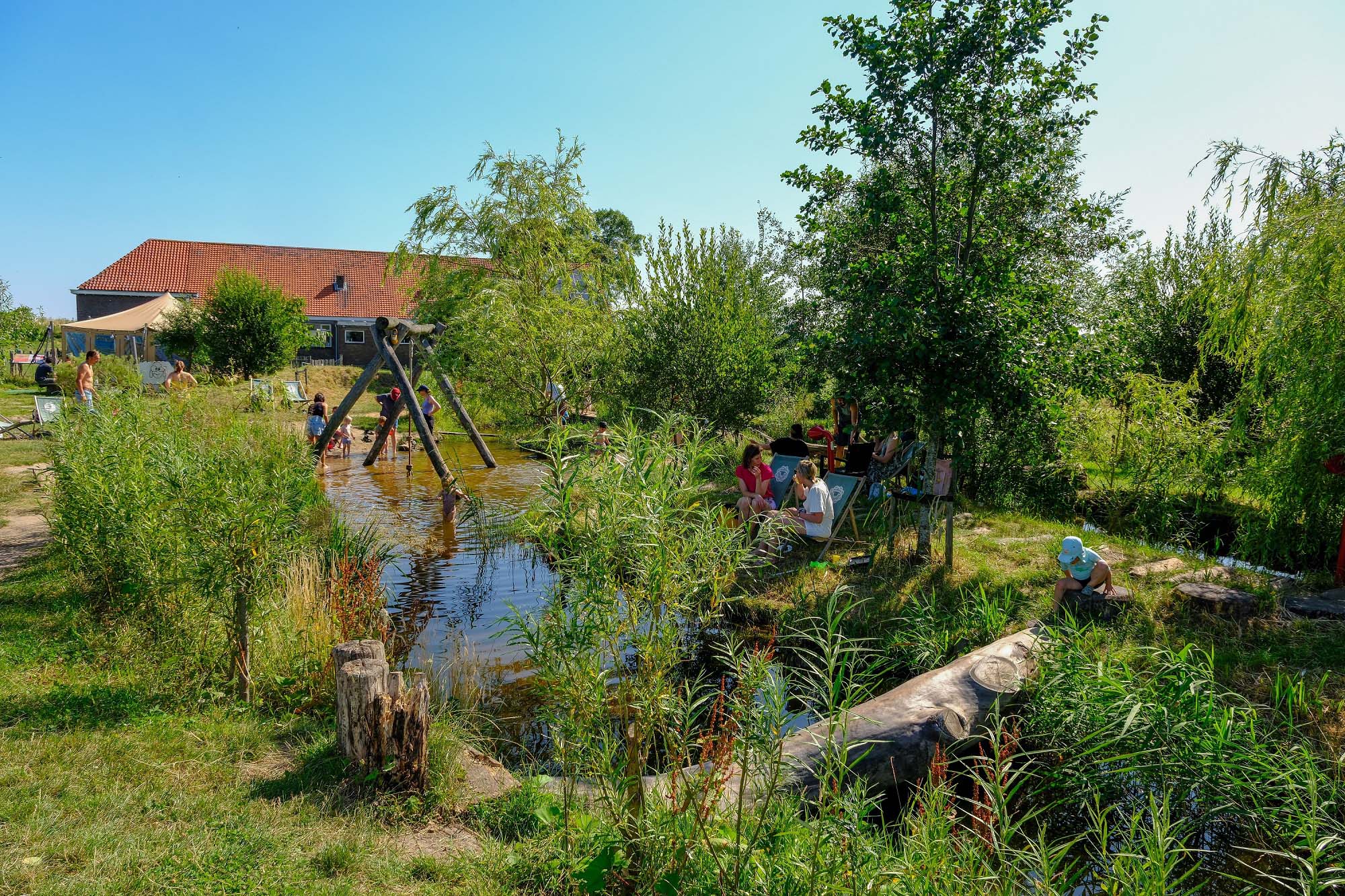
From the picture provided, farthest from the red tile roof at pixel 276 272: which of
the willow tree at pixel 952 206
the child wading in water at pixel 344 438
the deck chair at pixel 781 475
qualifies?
the willow tree at pixel 952 206

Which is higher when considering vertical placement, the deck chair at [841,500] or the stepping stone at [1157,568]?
the deck chair at [841,500]

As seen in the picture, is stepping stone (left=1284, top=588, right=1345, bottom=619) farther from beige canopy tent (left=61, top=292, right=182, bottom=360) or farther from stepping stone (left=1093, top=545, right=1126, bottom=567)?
beige canopy tent (left=61, top=292, right=182, bottom=360)

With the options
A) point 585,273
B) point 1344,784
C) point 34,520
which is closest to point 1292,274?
point 1344,784

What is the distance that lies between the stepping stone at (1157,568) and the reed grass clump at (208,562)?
6.85m

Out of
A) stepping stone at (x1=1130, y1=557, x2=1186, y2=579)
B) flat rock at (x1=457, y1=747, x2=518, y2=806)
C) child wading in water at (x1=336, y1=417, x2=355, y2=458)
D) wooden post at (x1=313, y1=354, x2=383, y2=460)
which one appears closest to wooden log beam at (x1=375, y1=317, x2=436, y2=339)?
wooden post at (x1=313, y1=354, x2=383, y2=460)

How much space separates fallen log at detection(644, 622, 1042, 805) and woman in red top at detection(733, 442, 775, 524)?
297 cm

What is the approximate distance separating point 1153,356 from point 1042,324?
952 cm

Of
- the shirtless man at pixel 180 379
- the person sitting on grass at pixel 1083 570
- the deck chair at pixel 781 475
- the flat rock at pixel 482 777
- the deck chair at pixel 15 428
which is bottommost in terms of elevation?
the flat rock at pixel 482 777

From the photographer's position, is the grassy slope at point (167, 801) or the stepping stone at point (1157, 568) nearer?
the grassy slope at point (167, 801)

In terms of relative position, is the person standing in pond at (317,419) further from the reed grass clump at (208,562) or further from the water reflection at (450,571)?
the reed grass clump at (208,562)

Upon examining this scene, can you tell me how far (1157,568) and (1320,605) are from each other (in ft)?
4.35

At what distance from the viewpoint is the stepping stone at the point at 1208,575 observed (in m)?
7.07

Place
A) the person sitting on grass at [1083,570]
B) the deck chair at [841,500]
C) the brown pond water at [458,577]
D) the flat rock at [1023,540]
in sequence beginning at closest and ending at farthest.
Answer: the brown pond water at [458,577] → the person sitting on grass at [1083,570] → the deck chair at [841,500] → the flat rock at [1023,540]

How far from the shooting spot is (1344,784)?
399 cm
